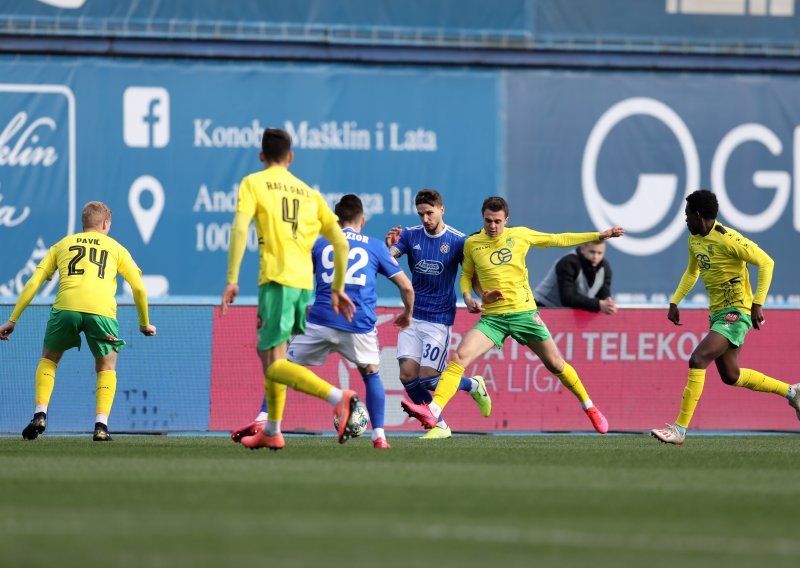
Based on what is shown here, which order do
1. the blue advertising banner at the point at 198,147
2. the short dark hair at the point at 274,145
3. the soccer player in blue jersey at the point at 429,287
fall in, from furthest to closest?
the blue advertising banner at the point at 198,147 → the soccer player in blue jersey at the point at 429,287 → the short dark hair at the point at 274,145

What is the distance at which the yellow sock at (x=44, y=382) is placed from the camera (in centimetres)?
1193

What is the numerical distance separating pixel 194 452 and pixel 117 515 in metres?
4.36

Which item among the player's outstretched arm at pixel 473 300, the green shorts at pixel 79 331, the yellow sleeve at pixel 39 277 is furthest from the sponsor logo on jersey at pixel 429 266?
the yellow sleeve at pixel 39 277

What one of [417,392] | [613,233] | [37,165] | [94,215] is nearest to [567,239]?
[613,233]

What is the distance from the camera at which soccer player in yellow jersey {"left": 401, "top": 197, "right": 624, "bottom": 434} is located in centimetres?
1236

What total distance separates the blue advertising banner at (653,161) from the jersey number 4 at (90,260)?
959 centimetres

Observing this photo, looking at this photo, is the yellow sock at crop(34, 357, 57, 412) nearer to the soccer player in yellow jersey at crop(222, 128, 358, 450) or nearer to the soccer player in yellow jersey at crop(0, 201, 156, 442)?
the soccer player in yellow jersey at crop(0, 201, 156, 442)

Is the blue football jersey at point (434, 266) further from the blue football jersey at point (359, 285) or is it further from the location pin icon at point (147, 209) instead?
the location pin icon at point (147, 209)

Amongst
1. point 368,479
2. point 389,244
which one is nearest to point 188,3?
point 389,244

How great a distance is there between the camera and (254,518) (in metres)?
6.09

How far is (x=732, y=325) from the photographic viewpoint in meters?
12.2

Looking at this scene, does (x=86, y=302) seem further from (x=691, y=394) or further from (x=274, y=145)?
(x=691, y=394)

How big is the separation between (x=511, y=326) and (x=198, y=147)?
8.56 metres

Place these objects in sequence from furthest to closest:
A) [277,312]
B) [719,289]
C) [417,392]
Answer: [417,392] → [719,289] → [277,312]
